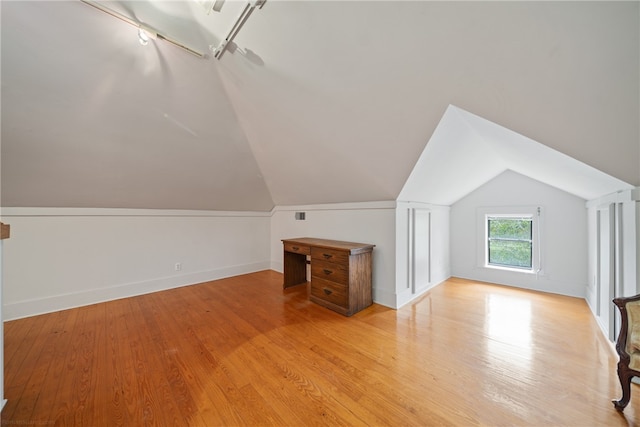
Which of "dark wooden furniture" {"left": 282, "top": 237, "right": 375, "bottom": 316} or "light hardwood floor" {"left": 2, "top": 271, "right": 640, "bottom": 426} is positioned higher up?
"dark wooden furniture" {"left": 282, "top": 237, "right": 375, "bottom": 316}

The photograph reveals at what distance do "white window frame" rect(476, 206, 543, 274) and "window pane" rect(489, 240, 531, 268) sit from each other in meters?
0.07

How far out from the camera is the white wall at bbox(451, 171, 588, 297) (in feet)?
10.7

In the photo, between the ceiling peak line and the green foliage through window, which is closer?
the ceiling peak line

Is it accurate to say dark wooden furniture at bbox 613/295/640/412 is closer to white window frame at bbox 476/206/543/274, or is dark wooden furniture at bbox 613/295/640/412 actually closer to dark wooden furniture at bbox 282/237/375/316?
dark wooden furniture at bbox 282/237/375/316

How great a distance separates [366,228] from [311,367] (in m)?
1.89

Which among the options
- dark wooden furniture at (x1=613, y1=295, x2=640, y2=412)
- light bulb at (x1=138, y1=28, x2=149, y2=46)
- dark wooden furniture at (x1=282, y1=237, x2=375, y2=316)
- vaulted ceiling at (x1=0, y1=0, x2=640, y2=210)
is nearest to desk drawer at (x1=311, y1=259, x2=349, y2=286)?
dark wooden furniture at (x1=282, y1=237, x2=375, y2=316)

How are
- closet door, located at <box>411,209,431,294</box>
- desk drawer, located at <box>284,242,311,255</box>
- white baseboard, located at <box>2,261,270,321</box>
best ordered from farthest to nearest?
desk drawer, located at <box>284,242,311,255</box>, closet door, located at <box>411,209,431,294</box>, white baseboard, located at <box>2,261,270,321</box>

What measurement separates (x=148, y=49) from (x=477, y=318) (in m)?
4.27

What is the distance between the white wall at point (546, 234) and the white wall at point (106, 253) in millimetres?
4359

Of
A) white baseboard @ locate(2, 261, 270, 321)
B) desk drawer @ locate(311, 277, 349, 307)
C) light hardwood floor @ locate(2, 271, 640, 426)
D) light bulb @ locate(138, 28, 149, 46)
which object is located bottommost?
light hardwood floor @ locate(2, 271, 640, 426)

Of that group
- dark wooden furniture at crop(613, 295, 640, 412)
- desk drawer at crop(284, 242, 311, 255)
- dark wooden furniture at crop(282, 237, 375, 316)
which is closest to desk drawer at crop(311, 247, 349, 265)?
dark wooden furniture at crop(282, 237, 375, 316)

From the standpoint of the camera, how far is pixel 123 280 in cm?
335

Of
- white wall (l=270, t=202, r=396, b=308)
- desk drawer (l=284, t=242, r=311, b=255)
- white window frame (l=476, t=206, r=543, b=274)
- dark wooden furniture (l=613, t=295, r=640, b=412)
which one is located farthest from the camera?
white window frame (l=476, t=206, r=543, b=274)

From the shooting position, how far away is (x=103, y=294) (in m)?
3.18
